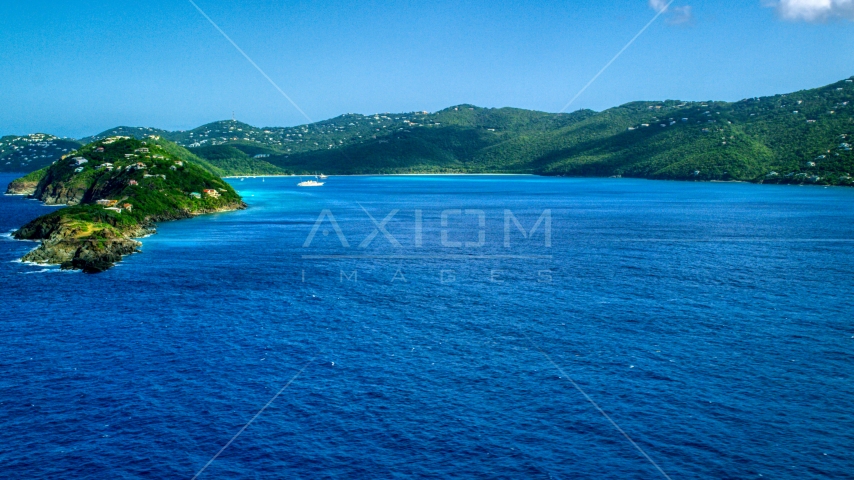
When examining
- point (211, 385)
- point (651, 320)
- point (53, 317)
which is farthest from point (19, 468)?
point (651, 320)

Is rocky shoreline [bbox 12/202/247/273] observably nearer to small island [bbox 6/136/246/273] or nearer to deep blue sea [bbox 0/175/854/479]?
small island [bbox 6/136/246/273]

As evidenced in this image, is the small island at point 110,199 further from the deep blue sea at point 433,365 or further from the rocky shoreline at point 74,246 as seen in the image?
the deep blue sea at point 433,365

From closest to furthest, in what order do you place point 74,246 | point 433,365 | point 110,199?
1. point 433,365
2. point 74,246
3. point 110,199

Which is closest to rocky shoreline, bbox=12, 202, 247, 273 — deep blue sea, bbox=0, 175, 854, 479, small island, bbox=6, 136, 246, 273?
small island, bbox=6, 136, 246, 273

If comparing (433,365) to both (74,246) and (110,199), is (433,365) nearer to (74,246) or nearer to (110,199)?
(74,246)

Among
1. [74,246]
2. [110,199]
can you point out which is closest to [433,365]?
[74,246]

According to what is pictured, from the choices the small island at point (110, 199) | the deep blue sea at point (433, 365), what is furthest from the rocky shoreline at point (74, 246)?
the deep blue sea at point (433, 365)
